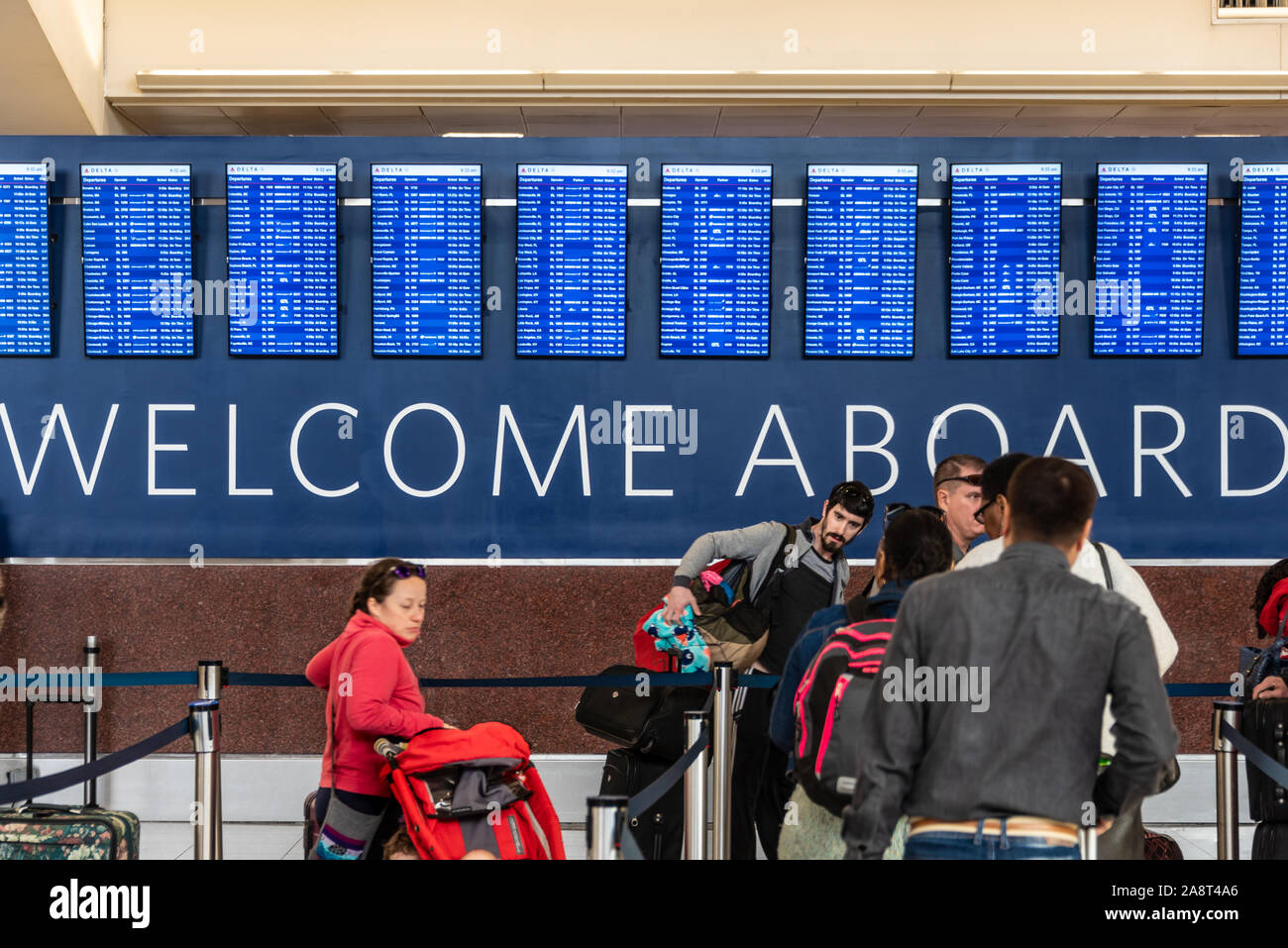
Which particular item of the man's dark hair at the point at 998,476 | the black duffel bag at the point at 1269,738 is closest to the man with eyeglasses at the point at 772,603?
the man's dark hair at the point at 998,476

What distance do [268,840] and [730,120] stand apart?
5139mm

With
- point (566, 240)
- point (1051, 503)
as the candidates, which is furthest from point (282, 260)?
point (1051, 503)

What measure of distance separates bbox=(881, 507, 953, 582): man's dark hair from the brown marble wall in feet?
9.78

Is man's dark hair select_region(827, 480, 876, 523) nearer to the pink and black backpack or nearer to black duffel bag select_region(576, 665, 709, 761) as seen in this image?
black duffel bag select_region(576, 665, 709, 761)

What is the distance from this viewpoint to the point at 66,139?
19.2ft

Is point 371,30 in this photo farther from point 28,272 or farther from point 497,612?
point 497,612

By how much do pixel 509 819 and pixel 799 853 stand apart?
84 centimetres

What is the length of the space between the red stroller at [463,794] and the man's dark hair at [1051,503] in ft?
5.26

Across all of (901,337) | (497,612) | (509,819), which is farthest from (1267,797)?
(497,612)

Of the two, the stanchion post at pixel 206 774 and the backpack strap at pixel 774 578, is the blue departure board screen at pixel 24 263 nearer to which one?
the stanchion post at pixel 206 774

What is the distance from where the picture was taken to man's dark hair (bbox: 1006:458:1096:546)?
7.28 feet

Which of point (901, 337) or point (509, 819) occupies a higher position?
point (901, 337)

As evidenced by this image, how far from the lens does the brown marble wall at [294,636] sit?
5.74 metres
